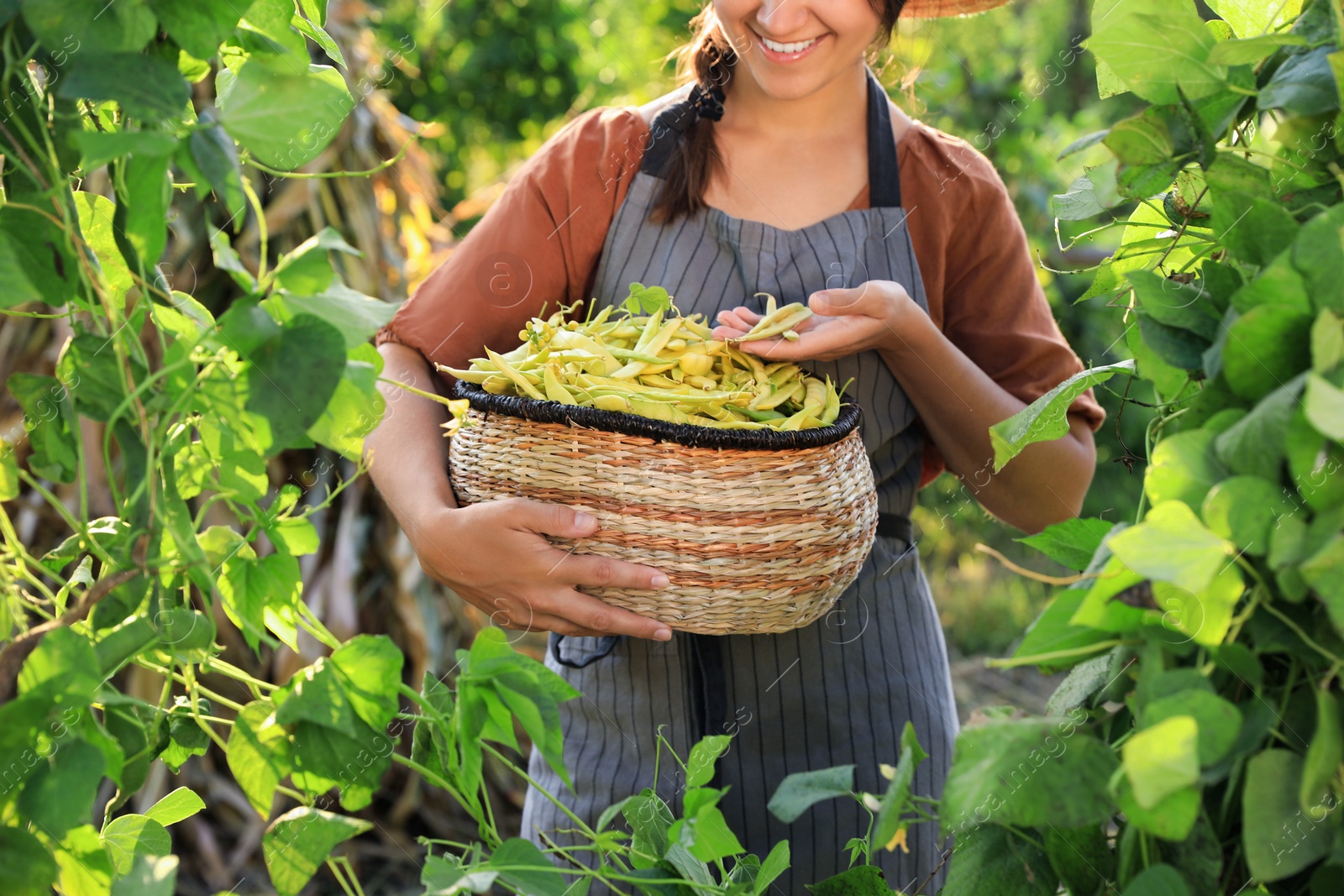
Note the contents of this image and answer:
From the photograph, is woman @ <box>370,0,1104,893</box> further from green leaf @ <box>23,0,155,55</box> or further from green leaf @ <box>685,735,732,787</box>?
green leaf @ <box>23,0,155,55</box>

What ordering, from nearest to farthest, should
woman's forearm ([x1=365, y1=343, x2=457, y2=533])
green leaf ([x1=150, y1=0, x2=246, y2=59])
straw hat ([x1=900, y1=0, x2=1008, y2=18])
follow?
green leaf ([x1=150, y1=0, x2=246, y2=59]) < woman's forearm ([x1=365, y1=343, x2=457, y2=533]) < straw hat ([x1=900, y1=0, x2=1008, y2=18])

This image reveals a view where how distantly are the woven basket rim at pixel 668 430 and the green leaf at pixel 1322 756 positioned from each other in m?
0.39

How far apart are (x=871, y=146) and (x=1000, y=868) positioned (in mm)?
694

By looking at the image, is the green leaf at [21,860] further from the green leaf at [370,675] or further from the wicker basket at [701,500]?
the wicker basket at [701,500]

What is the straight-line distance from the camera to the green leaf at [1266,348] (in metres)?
0.37

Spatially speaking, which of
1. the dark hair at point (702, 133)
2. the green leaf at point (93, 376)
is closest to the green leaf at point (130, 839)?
the green leaf at point (93, 376)

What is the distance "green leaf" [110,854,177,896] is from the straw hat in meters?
0.98

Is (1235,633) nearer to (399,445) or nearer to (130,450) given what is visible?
(130,450)

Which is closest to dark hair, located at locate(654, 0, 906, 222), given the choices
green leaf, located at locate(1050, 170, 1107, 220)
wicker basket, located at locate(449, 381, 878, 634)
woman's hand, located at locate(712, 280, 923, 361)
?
woman's hand, located at locate(712, 280, 923, 361)

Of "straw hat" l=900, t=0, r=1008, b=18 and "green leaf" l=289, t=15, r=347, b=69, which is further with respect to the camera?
"straw hat" l=900, t=0, r=1008, b=18

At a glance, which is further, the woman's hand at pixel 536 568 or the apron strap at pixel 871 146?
the apron strap at pixel 871 146

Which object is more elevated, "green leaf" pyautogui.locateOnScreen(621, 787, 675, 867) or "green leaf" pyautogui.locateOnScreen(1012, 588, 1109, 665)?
"green leaf" pyautogui.locateOnScreen(1012, 588, 1109, 665)

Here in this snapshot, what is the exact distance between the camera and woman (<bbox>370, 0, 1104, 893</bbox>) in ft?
3.13

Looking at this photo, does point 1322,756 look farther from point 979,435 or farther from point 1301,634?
point 979,435
